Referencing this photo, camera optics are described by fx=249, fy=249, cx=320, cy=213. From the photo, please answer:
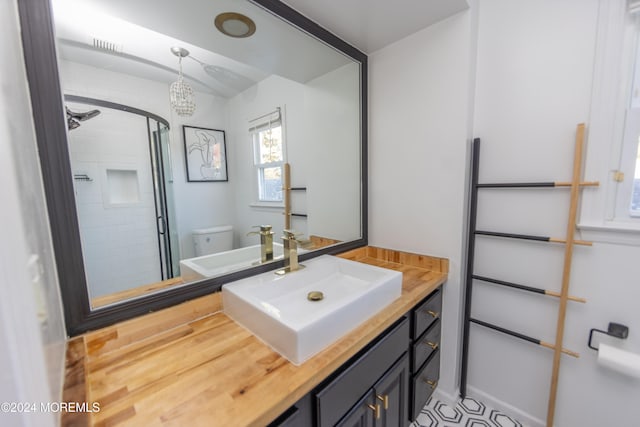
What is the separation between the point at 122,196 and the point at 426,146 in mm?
1423

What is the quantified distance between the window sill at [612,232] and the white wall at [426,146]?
0.46m

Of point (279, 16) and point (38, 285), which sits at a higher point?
point (279, 16)

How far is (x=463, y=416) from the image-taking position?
1.35 meters

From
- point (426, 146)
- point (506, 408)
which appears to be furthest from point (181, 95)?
point (506, 408)

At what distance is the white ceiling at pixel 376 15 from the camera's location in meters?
1.12

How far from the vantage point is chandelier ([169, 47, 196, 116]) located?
103 cm

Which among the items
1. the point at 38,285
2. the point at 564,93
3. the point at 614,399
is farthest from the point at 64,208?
the point at 614,399

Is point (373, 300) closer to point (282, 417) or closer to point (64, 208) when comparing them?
point (282, 417)

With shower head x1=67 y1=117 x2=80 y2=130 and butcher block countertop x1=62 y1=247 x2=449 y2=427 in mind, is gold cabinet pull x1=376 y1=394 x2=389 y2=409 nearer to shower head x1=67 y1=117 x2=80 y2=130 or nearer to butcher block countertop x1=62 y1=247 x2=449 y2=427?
butcher block countertop x1=62 y1=247 x2=449 y2=427

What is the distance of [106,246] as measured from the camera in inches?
33.5

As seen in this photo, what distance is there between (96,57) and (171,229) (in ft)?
2.11

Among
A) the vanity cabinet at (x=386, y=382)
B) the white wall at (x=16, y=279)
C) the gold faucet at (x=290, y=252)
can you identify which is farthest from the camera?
the gold faucet at (x=290, y=252)

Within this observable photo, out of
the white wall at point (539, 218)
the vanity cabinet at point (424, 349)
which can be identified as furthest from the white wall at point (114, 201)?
the white wall at point (539, 218)

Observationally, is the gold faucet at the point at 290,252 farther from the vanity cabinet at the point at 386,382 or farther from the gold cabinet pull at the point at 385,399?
the gold cabinet pull at the point at 385,399
